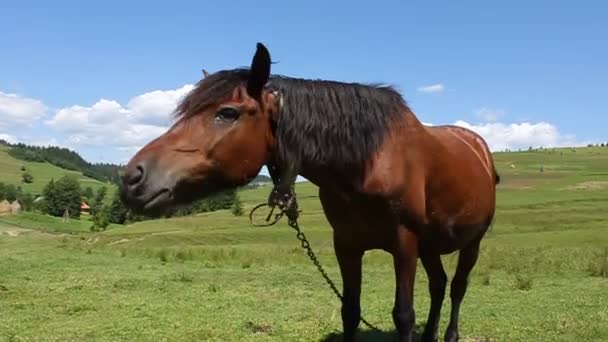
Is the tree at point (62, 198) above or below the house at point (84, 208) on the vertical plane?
above

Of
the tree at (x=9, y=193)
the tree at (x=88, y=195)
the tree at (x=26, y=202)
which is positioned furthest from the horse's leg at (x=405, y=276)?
the tree at (x=9, y=193)

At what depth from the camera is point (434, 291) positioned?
6.22 meters

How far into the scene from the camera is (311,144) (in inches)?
146

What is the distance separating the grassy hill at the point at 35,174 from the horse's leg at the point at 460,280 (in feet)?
457

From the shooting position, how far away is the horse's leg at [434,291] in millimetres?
6090

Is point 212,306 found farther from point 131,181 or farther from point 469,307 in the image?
point 131,181

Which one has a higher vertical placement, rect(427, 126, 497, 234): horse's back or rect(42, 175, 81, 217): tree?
rect(427, 126, 497, 234): horse's back

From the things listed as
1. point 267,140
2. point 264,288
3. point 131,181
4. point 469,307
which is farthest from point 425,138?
point 264,288

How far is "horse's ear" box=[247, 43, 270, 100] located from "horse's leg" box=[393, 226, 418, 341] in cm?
144

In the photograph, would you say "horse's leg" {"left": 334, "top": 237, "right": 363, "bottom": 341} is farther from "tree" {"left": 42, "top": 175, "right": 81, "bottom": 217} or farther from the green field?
"tree" {"left": 42, "top": 175, "right": 81, "bottom": 217}

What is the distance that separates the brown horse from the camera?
10.8 feet

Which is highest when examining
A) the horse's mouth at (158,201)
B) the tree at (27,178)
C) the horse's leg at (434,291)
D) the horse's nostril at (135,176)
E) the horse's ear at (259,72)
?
the horse's ear at (259,72)

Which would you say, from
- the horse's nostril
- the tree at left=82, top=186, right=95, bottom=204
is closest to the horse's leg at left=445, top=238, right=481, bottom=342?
the horse's nostril

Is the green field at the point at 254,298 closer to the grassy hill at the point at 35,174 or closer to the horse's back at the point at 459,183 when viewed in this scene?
the horse's back at the point at 459,183
